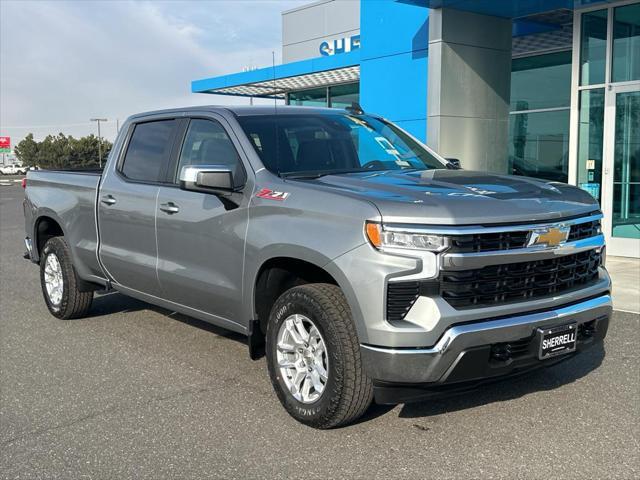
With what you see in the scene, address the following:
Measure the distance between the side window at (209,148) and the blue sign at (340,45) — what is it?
64.1 ft

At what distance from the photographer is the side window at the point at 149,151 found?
5547 mm

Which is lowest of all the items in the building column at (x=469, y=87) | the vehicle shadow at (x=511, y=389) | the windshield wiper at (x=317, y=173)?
the vehicle shadow at (x=511, y=389)

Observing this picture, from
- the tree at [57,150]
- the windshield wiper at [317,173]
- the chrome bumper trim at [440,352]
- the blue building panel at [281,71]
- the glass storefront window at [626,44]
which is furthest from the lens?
the tree at [57,150]

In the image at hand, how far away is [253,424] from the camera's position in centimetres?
421

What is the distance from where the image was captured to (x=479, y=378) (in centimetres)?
366

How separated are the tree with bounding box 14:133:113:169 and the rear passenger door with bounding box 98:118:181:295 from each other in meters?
80.8

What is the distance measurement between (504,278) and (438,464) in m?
1.03

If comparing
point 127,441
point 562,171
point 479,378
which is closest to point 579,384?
point 479,378

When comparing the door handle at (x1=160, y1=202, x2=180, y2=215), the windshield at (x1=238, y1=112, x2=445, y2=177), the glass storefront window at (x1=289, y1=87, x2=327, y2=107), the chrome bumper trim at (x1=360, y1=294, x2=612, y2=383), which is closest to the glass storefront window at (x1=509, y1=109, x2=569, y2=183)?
the glass storefront window at (x1=289, y1=87, x2=327, y2=107)

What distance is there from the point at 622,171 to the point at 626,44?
1.96 m

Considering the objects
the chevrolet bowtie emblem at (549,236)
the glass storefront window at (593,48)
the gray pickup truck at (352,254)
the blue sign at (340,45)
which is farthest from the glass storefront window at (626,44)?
the blue sign at (340,45)

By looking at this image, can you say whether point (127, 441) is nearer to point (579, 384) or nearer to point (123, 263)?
point (123, 263)

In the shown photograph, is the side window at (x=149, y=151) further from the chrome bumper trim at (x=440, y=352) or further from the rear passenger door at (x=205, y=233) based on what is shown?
the chrome bumper trim at (x=440, y=352)

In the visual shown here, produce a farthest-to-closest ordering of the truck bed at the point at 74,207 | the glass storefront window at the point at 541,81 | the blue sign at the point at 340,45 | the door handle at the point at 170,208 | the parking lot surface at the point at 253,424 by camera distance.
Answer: the blue sign at the point at 340,45
the glass storefront window at the point at 541,81
the truck bed at the point at 74,207
the door handle at the point at 170,208
the parking lot surface at the point at 253,424
